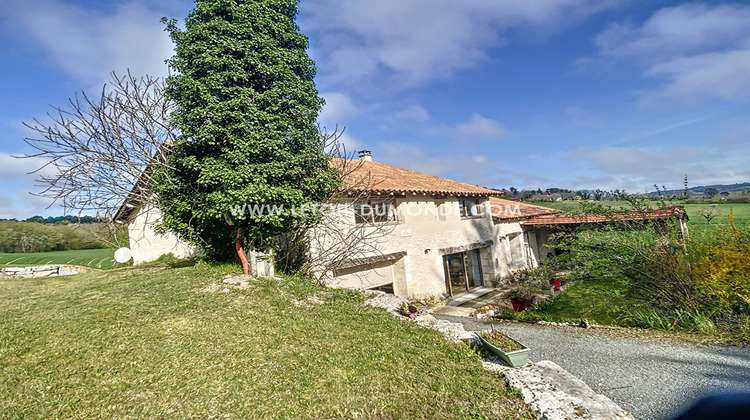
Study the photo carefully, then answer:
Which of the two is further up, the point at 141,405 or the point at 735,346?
the point at 141,405

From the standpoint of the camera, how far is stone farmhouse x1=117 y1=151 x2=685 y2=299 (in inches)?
433

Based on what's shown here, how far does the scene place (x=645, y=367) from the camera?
5605 mm

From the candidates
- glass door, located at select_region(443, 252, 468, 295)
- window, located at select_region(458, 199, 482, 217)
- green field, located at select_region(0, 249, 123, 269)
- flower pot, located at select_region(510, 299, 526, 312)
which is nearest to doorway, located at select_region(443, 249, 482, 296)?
glass door, located at select_region(443, 252, 468, 295)

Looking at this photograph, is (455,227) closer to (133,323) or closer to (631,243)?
(631,243)

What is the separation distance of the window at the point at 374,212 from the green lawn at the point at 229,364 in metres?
4.91

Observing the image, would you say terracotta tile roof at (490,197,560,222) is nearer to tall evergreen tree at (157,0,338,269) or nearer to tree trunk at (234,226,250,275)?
tall evergreen tree at (157,0,338,269)

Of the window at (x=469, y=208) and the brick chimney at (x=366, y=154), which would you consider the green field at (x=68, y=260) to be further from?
the window at (x=469, y=208)

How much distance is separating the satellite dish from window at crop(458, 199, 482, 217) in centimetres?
1707

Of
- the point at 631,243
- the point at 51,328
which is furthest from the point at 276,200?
the point at 631,243

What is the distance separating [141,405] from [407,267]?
10.1 metres

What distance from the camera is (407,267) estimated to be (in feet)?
42.2

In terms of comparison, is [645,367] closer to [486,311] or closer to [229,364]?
[486,311]

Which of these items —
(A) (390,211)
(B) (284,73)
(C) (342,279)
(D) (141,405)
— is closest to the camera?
(D) (141,405)

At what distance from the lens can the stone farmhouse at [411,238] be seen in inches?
433
